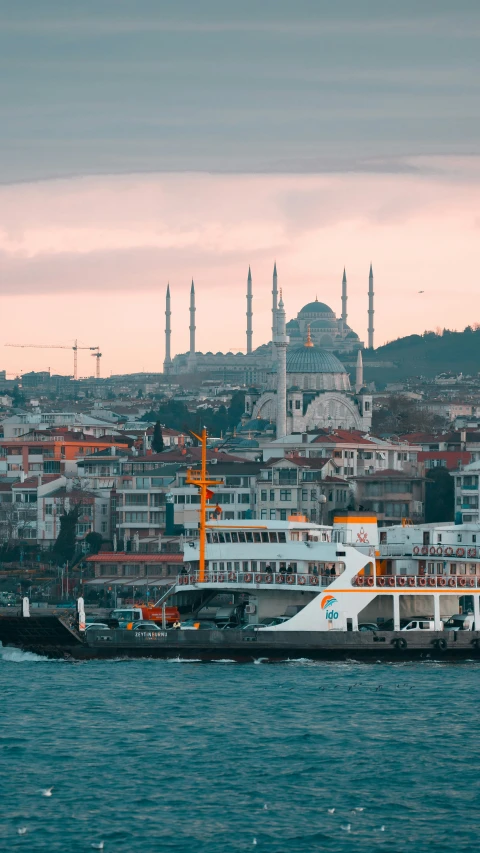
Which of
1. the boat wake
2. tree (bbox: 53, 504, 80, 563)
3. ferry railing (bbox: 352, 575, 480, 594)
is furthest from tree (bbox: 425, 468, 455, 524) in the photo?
the boat wake

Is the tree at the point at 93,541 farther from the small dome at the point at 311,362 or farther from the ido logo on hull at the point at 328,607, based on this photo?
the small dome at the point at 311,362

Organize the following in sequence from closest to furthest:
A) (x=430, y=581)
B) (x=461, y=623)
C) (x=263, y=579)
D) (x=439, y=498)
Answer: (x=461, y=623) < (x=430, y=581) < (x=263, y=579) < (x=439, y=498)

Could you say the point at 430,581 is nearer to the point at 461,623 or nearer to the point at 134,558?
the point at 461,623

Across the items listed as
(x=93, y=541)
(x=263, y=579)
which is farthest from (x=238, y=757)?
(x=93, y=541)

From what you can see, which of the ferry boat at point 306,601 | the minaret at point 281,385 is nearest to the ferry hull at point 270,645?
the ferry boat at point 306,601

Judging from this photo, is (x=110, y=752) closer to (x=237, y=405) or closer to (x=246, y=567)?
(x=246, y=567)

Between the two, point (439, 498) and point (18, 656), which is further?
point (439, 498)

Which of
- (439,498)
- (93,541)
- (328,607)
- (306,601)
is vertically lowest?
(328,607)
